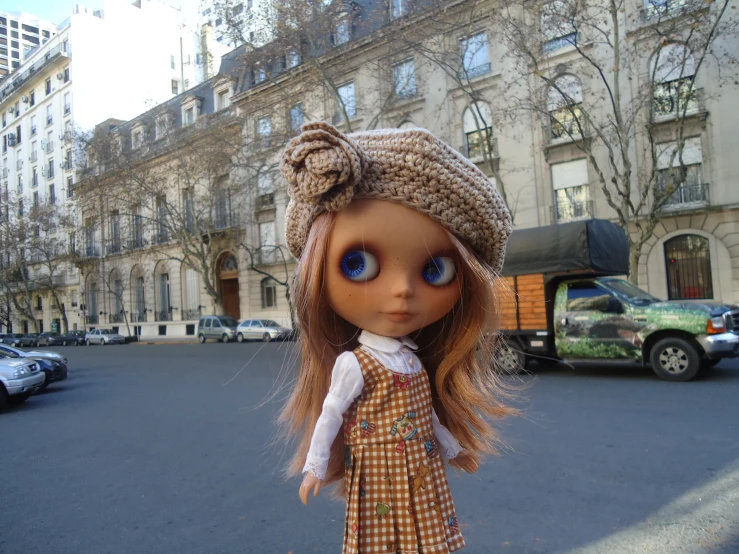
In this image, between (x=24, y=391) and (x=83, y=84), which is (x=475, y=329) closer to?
(x=24, y=391)

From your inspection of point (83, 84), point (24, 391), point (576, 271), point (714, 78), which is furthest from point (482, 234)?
point (83, 84)

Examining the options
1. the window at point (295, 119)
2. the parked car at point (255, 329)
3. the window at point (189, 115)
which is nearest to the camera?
the window at point (295, 119)

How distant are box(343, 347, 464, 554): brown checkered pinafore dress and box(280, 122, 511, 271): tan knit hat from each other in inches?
20.8

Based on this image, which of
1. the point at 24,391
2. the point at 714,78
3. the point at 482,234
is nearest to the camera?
the point at 482,234

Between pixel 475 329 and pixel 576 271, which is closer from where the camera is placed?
pixel 475 329

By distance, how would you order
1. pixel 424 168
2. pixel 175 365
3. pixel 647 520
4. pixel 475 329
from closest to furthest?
pixel 424 168 → pixel 475 329 → pixel 647 520 → pixel 175 365

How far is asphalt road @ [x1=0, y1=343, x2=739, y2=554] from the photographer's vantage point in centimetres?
311

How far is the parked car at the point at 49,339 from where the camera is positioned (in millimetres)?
36594

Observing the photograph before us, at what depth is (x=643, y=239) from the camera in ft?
48.5

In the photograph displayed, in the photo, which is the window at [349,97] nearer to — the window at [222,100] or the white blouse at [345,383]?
the window at [222,100]

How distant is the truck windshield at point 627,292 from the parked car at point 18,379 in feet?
32.2

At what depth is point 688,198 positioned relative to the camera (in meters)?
17.3

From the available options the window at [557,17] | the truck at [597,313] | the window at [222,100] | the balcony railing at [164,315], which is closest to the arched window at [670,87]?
the window at [557,17]

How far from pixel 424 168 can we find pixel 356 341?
2.45 ft
